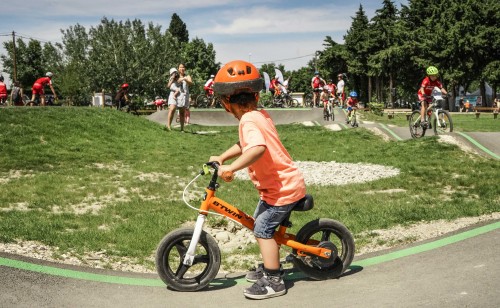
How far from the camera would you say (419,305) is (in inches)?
149

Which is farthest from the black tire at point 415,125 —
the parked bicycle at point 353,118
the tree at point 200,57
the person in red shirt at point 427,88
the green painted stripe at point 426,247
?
the tree at point 200,57

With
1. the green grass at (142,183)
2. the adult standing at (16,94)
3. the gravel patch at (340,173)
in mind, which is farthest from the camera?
the adult standing at (16,94)

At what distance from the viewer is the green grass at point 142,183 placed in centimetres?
692

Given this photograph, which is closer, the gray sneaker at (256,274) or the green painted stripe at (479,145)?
the gray sneaker at (256,274)

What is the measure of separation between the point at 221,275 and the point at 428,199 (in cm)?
479

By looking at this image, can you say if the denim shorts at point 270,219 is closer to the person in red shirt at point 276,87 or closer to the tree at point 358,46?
the person in red shirt at point 276,87

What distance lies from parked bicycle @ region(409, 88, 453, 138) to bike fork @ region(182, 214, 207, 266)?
12.3m

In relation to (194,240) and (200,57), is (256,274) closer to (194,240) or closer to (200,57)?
(194,240)

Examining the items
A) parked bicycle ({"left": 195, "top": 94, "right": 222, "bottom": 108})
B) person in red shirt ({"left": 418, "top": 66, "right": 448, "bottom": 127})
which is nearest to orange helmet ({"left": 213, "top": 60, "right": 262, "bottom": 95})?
person in red shirt ({"left": 418, "top": 66, "right": 448, "bottom": 127})

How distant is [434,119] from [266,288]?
1291 cm

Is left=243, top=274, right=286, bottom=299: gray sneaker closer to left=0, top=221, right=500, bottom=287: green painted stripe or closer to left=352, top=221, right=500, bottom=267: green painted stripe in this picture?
left=0, top=221, right=500, bottom=287: green painted stripe

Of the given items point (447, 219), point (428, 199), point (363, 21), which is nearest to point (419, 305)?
point (447, 219)

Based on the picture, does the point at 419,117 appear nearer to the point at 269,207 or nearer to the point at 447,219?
the point at 447,219

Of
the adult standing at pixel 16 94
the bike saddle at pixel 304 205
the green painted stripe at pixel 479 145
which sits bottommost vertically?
the green painted stripe at pixel 479 145
